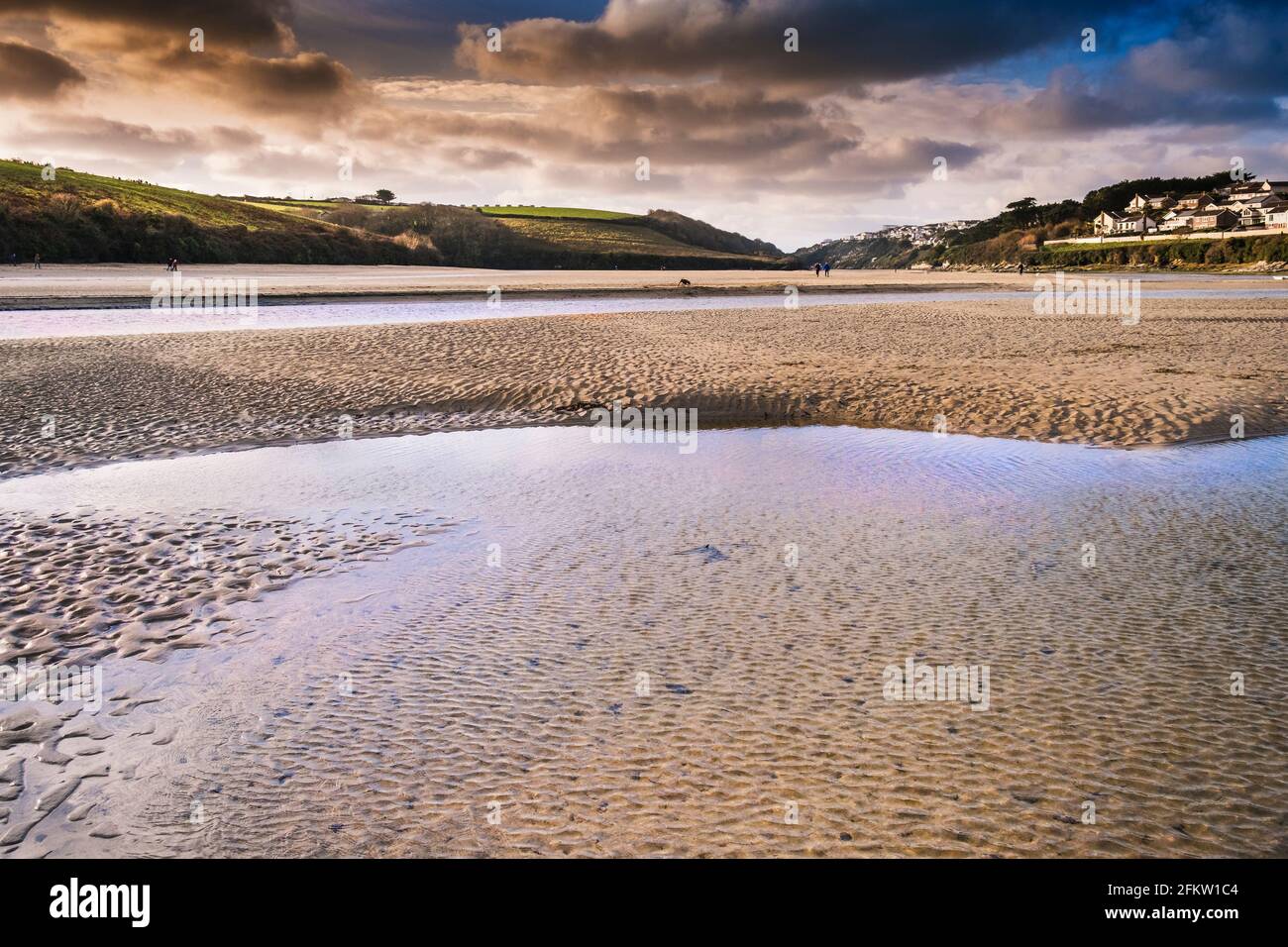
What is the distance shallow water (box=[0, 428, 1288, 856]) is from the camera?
3.85m

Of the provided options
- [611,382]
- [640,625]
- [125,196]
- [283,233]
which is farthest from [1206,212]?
[640,625]

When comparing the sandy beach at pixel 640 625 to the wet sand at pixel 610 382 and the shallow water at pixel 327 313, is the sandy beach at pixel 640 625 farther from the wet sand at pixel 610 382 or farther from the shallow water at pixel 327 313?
the shallow water at pixel 327 313

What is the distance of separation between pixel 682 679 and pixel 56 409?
1348 centimetres

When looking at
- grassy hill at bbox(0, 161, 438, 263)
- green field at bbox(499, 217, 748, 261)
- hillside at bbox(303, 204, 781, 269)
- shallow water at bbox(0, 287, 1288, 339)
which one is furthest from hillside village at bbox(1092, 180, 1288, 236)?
grassy hill at bbox(0, 161, 438, 263)

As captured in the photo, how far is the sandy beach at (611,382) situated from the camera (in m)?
13.1

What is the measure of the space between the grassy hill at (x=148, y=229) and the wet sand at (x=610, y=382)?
50.9 metres

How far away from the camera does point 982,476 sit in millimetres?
10375

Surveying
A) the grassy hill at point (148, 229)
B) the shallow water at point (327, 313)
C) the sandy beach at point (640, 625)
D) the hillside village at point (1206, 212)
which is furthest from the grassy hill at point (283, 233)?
the hillside village at point (1206, 212)

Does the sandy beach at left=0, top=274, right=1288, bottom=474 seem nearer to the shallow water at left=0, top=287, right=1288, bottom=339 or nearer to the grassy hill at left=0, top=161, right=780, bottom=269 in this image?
the shallow water at left=0, top=287, right=1288, bottom=339

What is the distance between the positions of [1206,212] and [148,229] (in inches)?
5514

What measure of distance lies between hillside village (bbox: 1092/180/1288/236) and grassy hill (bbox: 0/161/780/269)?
62.2m
